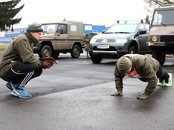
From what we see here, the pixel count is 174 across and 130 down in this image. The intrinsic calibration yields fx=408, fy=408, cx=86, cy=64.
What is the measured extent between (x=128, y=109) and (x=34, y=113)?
1496mm

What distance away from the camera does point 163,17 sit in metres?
15.1

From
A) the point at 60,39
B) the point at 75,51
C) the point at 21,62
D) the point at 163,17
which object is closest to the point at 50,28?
the point at 60,39

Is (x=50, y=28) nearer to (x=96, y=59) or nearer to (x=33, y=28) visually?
(x=96, y=59)

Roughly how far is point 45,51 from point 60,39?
1.10m

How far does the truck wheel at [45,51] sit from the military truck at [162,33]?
18.6ft

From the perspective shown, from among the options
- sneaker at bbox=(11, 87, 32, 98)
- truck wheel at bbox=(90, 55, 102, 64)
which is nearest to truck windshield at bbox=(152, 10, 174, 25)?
truck wheel at bbox=(90, 55, 102, 64)

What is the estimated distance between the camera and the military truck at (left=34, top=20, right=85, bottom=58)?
745 inches

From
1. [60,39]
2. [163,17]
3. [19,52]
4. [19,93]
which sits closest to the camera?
[19,52]

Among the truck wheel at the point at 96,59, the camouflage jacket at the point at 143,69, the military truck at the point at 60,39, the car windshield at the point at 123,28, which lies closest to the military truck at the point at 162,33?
the car windshield at the point at 123,28

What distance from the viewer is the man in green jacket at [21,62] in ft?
24.4

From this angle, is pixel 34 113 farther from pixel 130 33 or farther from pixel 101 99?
pixel 130 33

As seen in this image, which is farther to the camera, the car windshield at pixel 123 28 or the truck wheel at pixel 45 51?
the truck wheel at pixel 45 51

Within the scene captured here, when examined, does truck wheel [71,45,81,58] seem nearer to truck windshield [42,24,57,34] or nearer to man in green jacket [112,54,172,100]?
truck windshield [42,24,57,34]

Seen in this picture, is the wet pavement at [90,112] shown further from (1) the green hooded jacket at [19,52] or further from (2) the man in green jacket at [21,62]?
(1) the green hooded jacket at [19,52]
